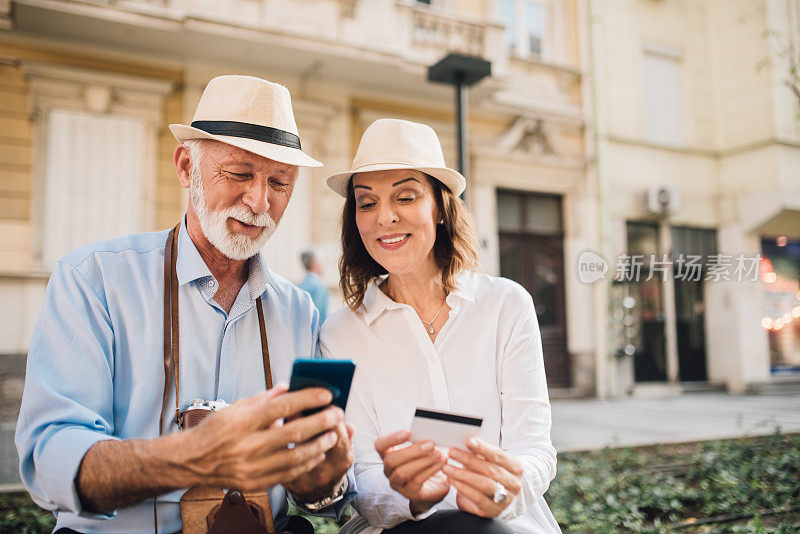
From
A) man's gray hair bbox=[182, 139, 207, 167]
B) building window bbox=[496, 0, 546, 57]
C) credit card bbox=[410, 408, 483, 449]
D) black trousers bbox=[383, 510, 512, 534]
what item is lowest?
black trousers bbox=[383, 510, 512, 534]

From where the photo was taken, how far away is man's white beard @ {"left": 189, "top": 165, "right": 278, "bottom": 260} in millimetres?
2197

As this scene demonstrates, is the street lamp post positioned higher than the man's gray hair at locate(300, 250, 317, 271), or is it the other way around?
the street lamp post

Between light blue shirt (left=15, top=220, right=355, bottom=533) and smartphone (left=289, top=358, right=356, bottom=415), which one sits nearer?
smartphone (left=289, top=358, right=356, bottom=415)

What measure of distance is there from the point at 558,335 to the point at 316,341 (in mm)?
10129

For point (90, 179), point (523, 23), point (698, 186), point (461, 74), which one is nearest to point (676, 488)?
point (461, 74)

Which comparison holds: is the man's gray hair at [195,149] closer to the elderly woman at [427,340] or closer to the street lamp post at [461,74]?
the elderly woman at [427,340]

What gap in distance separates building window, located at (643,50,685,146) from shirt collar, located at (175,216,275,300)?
12555 millimetres

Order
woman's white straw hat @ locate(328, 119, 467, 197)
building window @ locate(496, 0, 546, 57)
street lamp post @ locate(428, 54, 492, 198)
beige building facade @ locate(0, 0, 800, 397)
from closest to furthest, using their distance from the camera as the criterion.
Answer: woman's white straw hat @ locate(328, 119, 467, 197)
street lamp post @ locate(428, 54, 492, 198)
beige building facade @ locate(0, 0, 800, 397)
building window @ locate(496, 0, 546, 57)

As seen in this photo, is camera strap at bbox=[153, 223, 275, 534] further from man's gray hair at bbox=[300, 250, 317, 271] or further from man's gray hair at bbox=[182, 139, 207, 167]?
man's gray hair at bbox=[300, 250, 317, 271]

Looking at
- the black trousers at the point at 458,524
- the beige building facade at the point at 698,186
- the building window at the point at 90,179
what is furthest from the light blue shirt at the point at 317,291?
the beige building facade at the point at 698,186

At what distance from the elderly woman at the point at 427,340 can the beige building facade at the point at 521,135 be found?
695 centimetres

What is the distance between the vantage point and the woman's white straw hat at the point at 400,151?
240 centimetres

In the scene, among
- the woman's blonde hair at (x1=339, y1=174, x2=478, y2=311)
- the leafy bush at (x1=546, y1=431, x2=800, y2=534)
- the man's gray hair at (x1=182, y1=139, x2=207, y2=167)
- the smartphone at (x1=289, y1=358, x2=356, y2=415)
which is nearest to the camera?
the smartphone at (x1=289, y1=358, x2=356, y2=415)

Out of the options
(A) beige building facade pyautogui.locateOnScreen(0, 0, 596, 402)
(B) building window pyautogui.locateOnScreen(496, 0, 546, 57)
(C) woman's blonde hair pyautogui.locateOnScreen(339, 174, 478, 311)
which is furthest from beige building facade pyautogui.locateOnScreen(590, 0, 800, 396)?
(C) woman's blonde hair pyautogui.locateOnScreen(339, 174, 478, 311)
